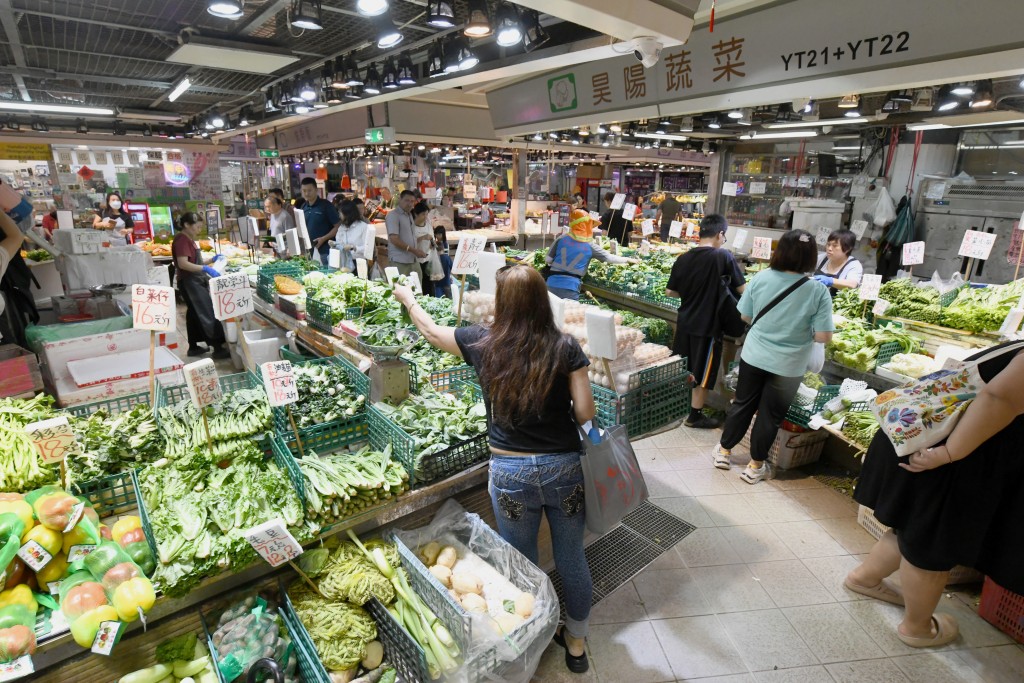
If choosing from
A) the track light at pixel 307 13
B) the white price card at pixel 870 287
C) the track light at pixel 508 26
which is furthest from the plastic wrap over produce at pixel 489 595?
the white price card at pixel 870 287

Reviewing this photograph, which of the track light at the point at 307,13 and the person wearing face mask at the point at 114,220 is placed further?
the person wearing face mask at the point at 114,220

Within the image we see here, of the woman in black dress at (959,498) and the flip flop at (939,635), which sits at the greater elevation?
the woman in black dress at (959,498)

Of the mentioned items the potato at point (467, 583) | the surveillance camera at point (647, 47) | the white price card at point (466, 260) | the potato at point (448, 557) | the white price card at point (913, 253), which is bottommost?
the potato at point (467, 583)

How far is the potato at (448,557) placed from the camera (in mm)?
2689

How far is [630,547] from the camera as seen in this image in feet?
12.2

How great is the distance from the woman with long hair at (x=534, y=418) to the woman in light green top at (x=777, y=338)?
7.74 ft

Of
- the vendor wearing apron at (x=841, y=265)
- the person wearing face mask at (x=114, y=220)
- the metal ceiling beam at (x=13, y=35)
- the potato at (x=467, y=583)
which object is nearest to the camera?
the potato at (x=467, y=583)

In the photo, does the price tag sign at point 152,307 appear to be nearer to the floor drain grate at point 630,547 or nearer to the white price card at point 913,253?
the floor drain grate at point 630,547

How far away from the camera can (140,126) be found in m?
15.5

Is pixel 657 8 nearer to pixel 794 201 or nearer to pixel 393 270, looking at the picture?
pixel 393 270

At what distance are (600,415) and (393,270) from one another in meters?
2.36

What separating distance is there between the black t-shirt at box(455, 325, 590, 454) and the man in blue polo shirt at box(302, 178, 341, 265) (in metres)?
6.42

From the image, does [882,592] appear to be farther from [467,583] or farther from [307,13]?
[307,13]

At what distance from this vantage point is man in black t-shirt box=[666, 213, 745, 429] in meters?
5.01
